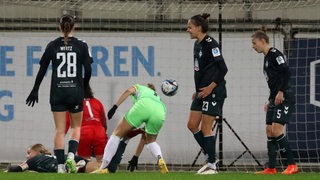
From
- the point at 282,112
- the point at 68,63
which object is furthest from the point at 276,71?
the point at 68,63

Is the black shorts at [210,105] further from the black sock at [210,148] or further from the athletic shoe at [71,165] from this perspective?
the athletic shoe at [71,165]

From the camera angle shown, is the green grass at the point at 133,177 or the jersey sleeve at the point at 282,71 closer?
the green grass at the point at 133,177

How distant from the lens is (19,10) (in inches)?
766

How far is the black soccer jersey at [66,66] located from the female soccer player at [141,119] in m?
1.18

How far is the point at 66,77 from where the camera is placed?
43.5 ft

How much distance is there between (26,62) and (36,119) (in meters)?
1.01

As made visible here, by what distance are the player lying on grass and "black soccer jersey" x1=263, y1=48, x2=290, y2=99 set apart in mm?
2143

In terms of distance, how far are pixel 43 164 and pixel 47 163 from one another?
54 millimetres

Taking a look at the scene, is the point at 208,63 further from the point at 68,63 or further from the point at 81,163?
the point at 81,163

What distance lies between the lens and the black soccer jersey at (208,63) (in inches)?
530

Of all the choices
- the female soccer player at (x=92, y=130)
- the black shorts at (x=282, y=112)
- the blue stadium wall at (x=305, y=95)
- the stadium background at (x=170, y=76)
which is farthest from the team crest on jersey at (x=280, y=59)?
the blue stadium wall at (x=305, y=95)

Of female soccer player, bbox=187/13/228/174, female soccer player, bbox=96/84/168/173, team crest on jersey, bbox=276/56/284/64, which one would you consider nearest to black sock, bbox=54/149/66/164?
female soccer player, bbox=96/84/168/173

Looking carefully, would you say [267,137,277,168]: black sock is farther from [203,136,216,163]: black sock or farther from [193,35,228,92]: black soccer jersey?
[193,35,228,92]: black soccer jersey

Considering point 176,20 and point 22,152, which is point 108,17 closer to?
point 176,20
